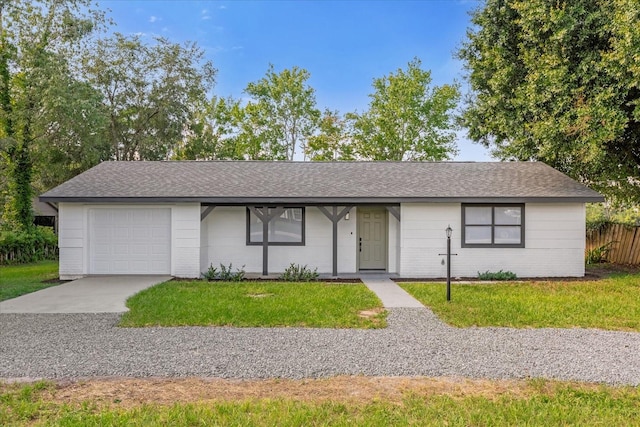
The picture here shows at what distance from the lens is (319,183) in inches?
483

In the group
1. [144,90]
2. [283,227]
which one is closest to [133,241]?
[283,227]

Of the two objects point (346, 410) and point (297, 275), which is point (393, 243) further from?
point (346, 410)

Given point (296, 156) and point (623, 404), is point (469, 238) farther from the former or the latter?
point (296, 156)

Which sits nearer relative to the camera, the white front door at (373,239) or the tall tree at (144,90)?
the white front door at (373,239)

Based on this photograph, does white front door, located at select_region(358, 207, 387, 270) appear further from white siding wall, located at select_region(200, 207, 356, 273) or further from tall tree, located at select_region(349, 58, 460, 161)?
tall tree, located at select_region(349, 58, 460, 161)

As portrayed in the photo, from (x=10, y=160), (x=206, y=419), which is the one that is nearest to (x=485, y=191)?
(x=206, y=419)

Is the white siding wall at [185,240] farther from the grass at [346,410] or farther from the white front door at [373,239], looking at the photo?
the grass at [346,410]

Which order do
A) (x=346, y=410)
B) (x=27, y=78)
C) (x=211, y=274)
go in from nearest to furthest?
1. (x=346, y=410)
2. (x=211, y=274)
3. (x=27, y=78)

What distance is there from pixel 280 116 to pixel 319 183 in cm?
2102

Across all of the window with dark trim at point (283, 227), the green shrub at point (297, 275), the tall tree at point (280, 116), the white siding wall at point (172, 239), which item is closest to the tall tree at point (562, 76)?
the window with dark trim at point (283, 227)

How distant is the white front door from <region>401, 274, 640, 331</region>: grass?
223 centimetres

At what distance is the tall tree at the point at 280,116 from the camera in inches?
1250

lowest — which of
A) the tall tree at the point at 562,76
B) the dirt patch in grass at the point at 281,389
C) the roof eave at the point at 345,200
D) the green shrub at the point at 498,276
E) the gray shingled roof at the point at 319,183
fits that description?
the green shrub at the point at 498,276

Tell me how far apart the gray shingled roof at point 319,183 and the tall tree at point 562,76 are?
3.42 feet
